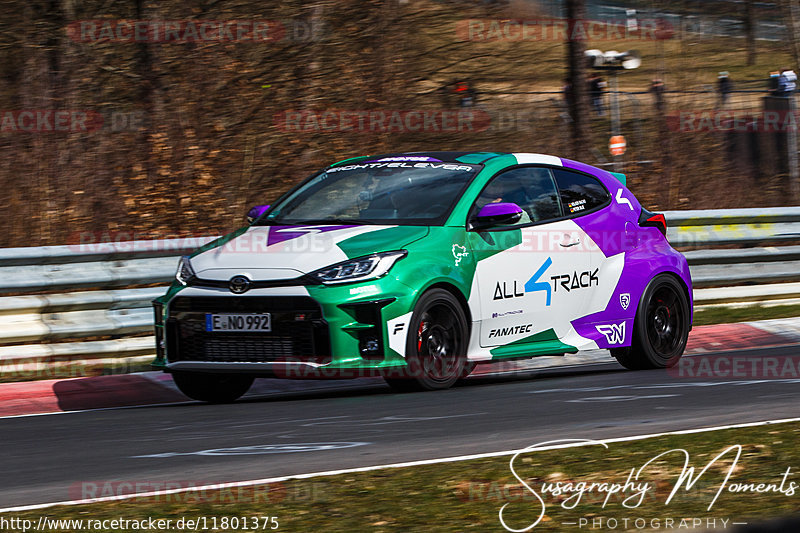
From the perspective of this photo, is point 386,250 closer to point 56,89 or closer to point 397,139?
point 56,89

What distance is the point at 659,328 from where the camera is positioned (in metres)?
10.3

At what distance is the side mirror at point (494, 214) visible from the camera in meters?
8.82

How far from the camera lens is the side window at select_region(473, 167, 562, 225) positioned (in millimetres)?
9195

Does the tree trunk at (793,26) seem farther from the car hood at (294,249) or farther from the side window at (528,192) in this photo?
the car hood at (294,249)

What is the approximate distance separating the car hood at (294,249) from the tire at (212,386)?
79 centimetres

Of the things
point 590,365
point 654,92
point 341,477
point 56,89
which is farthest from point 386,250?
point 654,92

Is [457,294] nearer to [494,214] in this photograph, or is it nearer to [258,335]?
[494,214]

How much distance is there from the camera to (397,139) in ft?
65.1

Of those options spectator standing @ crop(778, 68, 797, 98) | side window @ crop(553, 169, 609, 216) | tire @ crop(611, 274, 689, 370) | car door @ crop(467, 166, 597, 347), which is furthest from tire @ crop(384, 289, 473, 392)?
spectator standing @ crop(778, 68, 797, 98)

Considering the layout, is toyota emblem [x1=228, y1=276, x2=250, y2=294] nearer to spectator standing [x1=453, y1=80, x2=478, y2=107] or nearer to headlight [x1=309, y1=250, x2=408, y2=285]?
headlight [x1=309, y1=250, x2=408, y2=285]

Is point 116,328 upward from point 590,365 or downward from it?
upward

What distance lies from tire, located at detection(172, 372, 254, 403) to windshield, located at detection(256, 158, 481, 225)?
1.19m

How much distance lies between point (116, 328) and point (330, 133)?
867 centimetres

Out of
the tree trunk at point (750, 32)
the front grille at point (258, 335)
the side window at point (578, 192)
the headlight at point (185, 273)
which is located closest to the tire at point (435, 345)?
the front grille at point (258, 335)
